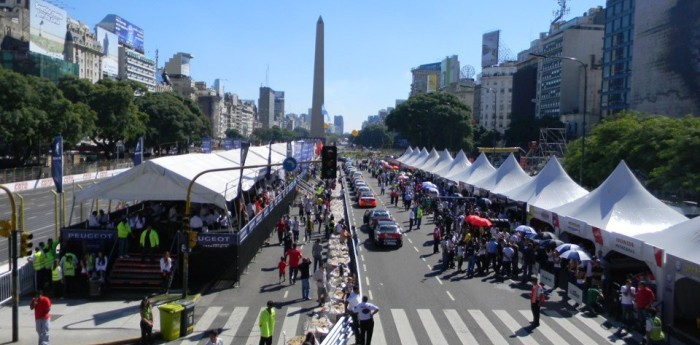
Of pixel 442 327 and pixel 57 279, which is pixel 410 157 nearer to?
pixel 57 279

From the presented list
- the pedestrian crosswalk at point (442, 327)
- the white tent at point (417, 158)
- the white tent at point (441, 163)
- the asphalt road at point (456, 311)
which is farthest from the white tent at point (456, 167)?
the pedestrian crosswalk at point (442, 327)

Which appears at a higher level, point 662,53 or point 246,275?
point 662,53

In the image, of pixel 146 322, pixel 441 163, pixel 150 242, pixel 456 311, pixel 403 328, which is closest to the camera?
pixel 146 322

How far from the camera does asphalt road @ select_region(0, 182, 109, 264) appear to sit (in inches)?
1089

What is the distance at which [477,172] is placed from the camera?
1646 inches

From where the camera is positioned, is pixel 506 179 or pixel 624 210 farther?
pixel 506 179

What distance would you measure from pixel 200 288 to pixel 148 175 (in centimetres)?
486

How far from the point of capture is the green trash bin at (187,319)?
14750 millimetres

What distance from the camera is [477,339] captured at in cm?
1455

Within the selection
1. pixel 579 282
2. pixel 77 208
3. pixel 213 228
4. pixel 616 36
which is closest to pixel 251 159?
pixel 77 208

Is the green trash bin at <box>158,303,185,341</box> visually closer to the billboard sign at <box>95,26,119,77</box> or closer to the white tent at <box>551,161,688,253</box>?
the white tent at <box>551,161,688,253</box>

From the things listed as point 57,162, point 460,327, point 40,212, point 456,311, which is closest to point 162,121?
point 40,212

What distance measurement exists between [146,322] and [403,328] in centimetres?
598

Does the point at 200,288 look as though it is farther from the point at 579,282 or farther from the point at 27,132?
the point at 27,132
